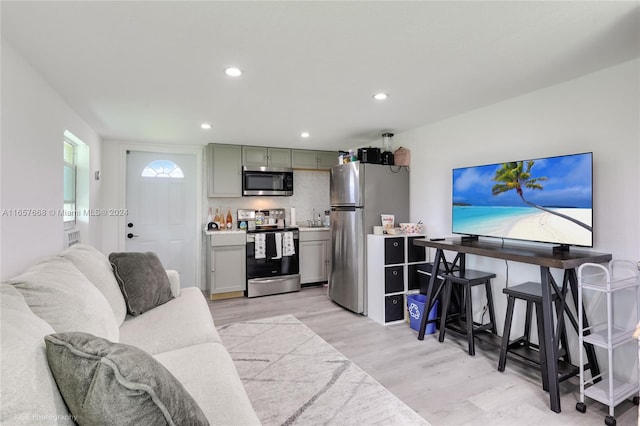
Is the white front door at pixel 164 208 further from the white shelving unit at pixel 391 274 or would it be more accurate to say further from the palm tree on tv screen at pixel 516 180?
the palm tree on tv screen at pixel 516 180

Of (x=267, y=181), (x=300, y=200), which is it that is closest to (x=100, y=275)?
(x=267, y=181)

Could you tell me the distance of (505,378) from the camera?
2.36m

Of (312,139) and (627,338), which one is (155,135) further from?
(627,338)

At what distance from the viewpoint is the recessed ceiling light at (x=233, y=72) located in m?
2.16

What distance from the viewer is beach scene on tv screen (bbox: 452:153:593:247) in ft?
7.30

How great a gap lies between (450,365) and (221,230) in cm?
347

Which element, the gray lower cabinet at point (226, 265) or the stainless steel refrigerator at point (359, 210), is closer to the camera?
the stainless steel refrigerator at point (359, 210)

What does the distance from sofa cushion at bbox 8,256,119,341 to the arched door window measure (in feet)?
10.3

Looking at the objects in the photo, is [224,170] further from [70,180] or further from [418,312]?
[418,312]

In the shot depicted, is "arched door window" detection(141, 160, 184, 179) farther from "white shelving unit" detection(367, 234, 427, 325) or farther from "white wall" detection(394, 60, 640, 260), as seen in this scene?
"white wall" detection(394, 60, 640, 260)

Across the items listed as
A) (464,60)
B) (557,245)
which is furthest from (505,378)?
(464,60)

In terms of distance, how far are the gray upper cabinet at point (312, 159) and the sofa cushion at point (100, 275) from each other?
333cm

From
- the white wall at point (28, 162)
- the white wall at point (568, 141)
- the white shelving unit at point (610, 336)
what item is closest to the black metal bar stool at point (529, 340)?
the white shelving unit at point (610, 336)

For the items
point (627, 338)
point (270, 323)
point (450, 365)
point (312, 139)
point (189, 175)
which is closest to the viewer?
point (627, 338)
